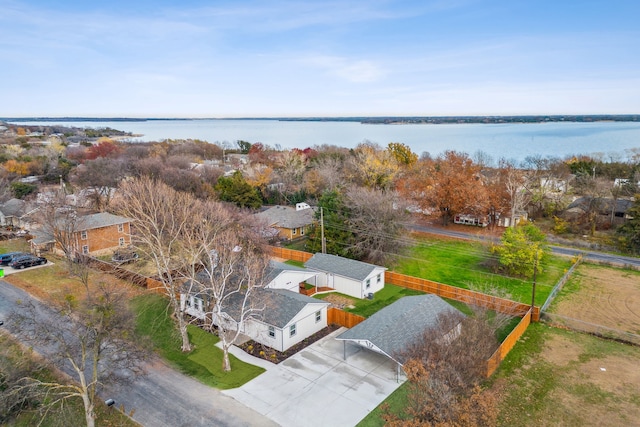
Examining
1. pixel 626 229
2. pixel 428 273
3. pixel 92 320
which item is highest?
pixel 92 320

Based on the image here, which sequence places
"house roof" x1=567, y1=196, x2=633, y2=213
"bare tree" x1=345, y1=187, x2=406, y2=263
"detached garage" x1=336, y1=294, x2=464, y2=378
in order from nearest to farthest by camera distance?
"detached garage" x1=336, y1=294, x2=464, y2=378 < "bare tree" x1=345, y1=187, x2=406, y2=263 < "house roof" x1=567, y1=196, x2=633, y2=213

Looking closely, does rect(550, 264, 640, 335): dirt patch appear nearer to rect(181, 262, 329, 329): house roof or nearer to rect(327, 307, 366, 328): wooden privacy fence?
rect(327, 307, 366, 328): wooden privacy fence

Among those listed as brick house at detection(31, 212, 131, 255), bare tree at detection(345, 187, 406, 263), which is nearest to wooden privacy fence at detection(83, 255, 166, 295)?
brick house at detection(31, 212, 131, 255)

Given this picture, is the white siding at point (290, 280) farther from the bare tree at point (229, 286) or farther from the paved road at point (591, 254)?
the paved road at point (591, 254)

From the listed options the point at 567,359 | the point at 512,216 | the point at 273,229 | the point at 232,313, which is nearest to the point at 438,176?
the point at 512,216

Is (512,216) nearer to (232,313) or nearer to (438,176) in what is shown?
(438,176)
